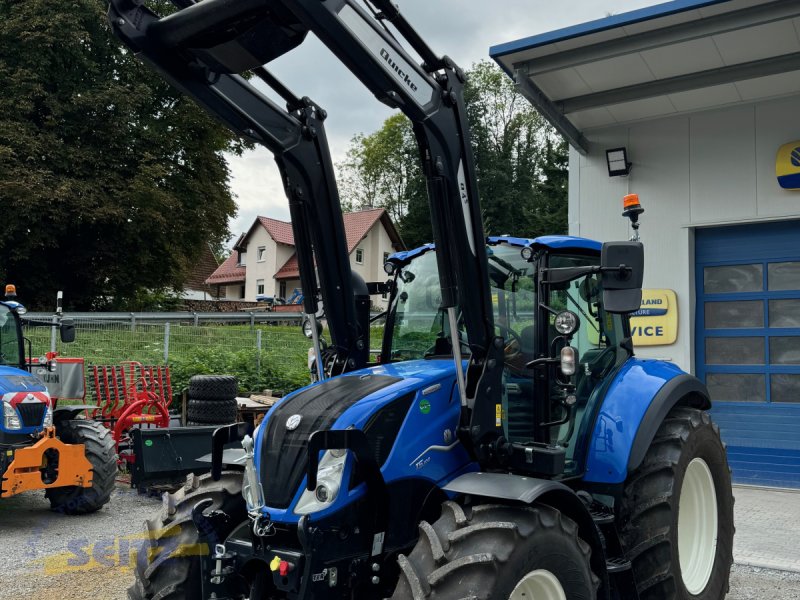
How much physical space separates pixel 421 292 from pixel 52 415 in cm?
551

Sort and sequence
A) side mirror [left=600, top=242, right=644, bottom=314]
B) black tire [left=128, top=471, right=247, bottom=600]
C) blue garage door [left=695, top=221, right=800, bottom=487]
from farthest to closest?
blue garage door [left=695, top=221, right=800, bottom=487], side mirror [left=600, top=242, right=644, bottom=314], black tire [left=128, top=471, right=247, bottom=600]

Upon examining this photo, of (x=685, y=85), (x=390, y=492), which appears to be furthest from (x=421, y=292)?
(x=685, y=85)

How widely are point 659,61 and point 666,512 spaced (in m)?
5.57

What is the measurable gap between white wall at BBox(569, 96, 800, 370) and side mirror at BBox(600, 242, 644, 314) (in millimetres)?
5481

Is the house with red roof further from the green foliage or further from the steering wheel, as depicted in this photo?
the steering wheel

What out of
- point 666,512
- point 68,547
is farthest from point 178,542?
point 68,547

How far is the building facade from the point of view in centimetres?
806

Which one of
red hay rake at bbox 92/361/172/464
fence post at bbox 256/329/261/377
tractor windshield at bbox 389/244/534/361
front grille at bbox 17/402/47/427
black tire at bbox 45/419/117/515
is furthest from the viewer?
fence post at bbox 256/329/261/377

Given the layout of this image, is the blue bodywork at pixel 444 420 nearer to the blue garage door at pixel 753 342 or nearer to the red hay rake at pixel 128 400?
the blue garage door at pixel 753 342

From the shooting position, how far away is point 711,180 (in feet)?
29.2

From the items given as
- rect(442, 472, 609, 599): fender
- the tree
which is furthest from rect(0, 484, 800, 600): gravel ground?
the tree

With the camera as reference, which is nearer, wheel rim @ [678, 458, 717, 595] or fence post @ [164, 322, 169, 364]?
wheel rim @ [678, 458, 717, 595]

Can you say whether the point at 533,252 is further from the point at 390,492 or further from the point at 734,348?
the point at 734,348

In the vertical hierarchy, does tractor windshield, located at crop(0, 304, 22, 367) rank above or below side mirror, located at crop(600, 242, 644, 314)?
below
